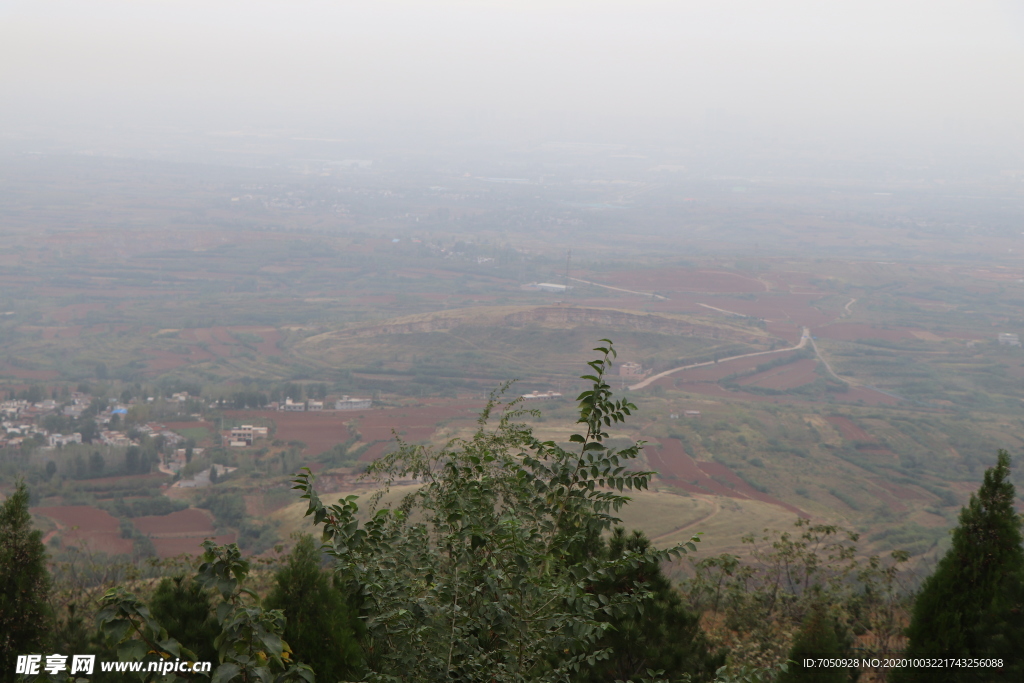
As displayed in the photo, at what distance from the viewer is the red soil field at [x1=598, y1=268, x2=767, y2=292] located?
69.2 metres

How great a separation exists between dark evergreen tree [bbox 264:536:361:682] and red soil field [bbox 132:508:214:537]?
58.1 ft

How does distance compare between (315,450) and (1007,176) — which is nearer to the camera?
(315,450)

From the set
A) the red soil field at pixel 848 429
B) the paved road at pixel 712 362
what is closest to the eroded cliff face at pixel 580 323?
the paved road at pixel 712 362

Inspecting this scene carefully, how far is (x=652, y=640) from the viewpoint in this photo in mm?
5191

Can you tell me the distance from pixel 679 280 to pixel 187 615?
227ft

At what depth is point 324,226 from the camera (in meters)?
100

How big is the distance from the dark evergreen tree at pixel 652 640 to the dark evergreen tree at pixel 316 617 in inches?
69.8

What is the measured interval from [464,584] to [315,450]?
2843 centimetres

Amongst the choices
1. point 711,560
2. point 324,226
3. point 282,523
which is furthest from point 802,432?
point 324,226

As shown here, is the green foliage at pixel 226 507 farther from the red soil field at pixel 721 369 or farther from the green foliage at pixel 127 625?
the red soil field at pixel 721 369

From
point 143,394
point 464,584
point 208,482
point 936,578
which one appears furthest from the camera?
point 143,394

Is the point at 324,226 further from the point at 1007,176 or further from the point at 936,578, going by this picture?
the point at 1007,176

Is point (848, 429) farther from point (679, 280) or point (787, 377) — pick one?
point (679, 280)

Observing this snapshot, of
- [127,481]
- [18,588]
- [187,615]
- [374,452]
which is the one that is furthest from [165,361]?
[18,588]
